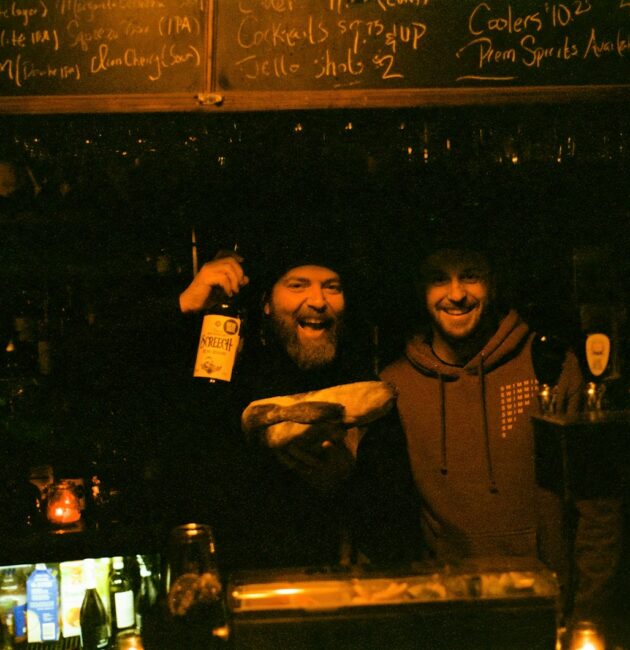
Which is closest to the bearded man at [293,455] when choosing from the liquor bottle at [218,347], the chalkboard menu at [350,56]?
the liquor bottle at [218,347]

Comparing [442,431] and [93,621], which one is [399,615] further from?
[93,621]

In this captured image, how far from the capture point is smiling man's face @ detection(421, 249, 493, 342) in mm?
3242

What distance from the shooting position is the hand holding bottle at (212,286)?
3201mm

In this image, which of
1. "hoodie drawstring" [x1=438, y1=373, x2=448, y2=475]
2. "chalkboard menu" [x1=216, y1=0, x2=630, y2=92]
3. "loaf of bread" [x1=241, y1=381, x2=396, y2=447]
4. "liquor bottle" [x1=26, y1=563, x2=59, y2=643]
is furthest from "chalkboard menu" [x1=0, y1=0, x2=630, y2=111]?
"liquor bottle" [x1=26, y1=563, x2=59, y2=643]

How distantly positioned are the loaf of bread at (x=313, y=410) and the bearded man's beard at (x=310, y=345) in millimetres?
315

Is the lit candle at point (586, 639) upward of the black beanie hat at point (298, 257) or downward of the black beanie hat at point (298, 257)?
downward

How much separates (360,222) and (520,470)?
1.47 meters

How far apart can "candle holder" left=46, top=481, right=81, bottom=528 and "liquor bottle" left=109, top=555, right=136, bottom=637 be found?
29cm

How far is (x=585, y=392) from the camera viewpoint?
320 centimetres

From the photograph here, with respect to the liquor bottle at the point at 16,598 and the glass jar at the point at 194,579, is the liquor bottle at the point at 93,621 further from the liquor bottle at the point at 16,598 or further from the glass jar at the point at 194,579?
the glass jar at the point at 194,579

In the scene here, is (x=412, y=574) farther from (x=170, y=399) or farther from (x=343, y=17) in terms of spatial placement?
(x=343, y=17)

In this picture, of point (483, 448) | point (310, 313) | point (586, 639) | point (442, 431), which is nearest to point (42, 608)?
point (310, 313)

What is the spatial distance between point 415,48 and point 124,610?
8.66ft

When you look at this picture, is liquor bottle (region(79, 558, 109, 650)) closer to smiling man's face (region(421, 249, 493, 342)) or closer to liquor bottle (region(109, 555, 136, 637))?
liquor bottle (region(109, 555, 136, 637))
